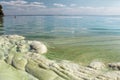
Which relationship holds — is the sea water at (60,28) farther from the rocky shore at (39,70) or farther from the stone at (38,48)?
the rocky shore at (39,70)

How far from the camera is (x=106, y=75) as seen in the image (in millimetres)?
11312

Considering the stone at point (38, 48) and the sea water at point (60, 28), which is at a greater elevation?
the stone at point (38, 48)

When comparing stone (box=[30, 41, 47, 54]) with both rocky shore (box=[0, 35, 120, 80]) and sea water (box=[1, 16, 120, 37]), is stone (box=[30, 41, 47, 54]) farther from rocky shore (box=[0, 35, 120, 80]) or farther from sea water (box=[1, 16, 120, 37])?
sea water (box=[1, 16, 120, 37])

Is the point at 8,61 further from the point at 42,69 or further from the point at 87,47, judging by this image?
the point at 87,47

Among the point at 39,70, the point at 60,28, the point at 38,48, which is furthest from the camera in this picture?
the point at 60,28

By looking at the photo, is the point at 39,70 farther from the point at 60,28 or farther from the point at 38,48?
the point at 60,28

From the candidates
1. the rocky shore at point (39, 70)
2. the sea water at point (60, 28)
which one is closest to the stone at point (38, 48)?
the rocky shore at point (39, 70)

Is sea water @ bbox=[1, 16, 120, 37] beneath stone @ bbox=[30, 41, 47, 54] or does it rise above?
beneath

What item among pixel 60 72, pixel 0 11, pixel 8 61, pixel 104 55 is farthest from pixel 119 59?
pixel 0 11

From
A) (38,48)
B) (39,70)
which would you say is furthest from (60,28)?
(39,70)

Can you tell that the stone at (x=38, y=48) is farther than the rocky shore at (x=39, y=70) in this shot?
Yes

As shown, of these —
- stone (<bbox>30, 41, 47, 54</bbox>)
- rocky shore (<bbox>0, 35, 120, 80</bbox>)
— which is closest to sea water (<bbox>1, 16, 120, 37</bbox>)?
stone (<bbox>30, 41, 47, 54</bbox>)

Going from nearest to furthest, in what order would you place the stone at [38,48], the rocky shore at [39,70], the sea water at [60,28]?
the rocky shore at [39,70] < the stone at [38,48] < the sea water at [60,28]

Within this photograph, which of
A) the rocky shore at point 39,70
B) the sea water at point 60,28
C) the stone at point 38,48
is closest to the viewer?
the rocky shore at point 39,70
